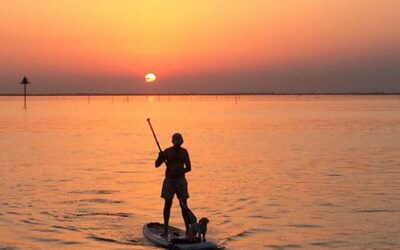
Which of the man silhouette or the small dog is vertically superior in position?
the man silhouette

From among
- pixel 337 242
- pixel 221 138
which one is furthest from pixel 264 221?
pixel 221 138

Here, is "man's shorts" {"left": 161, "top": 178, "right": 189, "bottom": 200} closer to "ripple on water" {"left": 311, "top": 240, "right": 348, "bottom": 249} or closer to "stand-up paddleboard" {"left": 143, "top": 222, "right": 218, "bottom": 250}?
"stand-up paddleboard" {"left": 143, "top": 222, "right": 218, "bottom": 250}

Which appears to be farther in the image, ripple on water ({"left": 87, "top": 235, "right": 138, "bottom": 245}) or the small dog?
ripple on water ({"left": 87, "top": 235, "right": 138, "bottom": 245})

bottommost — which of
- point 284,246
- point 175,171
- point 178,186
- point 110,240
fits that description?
point 284,246

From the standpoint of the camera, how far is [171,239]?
1488 cm

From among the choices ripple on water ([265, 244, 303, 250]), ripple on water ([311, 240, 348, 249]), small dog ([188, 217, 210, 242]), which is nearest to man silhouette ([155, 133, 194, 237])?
small dog ([188, 217, 210, 242])

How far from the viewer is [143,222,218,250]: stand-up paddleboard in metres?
Result: 14.4

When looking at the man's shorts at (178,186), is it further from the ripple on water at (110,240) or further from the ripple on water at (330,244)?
the ripple on water at (330,244)

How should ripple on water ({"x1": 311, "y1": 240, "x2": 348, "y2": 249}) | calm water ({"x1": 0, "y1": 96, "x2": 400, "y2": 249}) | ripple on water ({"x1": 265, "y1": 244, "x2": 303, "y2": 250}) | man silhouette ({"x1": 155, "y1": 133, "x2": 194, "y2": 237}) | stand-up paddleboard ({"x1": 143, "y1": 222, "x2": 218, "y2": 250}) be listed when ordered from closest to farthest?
stand-up paddleboard ({"x1": 143, "y1": 222, "x2": 218, "y2": 250})
man silhouette ({"x1": 155, "y1": 133, "x2": 194, "y2": 237})
ripple on water ({"x1": 265, "y1": 244, "x2": 303, "y2": 250})
ripple on water ({"x1": 311, "y1": 240, "x2": 348, "y2": 249})
calm water ({"x1": 0, "y1": 96, "x2": 400, "y2": 249})

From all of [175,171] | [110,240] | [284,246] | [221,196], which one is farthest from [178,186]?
[221,196]

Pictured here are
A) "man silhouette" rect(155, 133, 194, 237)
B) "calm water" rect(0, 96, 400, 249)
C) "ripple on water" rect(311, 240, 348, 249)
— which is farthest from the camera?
"calm water" rect(0, 96, 400, 249)

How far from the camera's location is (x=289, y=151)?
3928 cm

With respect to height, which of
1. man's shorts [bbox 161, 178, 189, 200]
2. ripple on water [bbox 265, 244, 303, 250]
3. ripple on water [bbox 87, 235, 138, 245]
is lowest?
ripple on water [bbox 265, 244, 303, 250]

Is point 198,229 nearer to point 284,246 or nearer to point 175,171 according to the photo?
point 175,171
